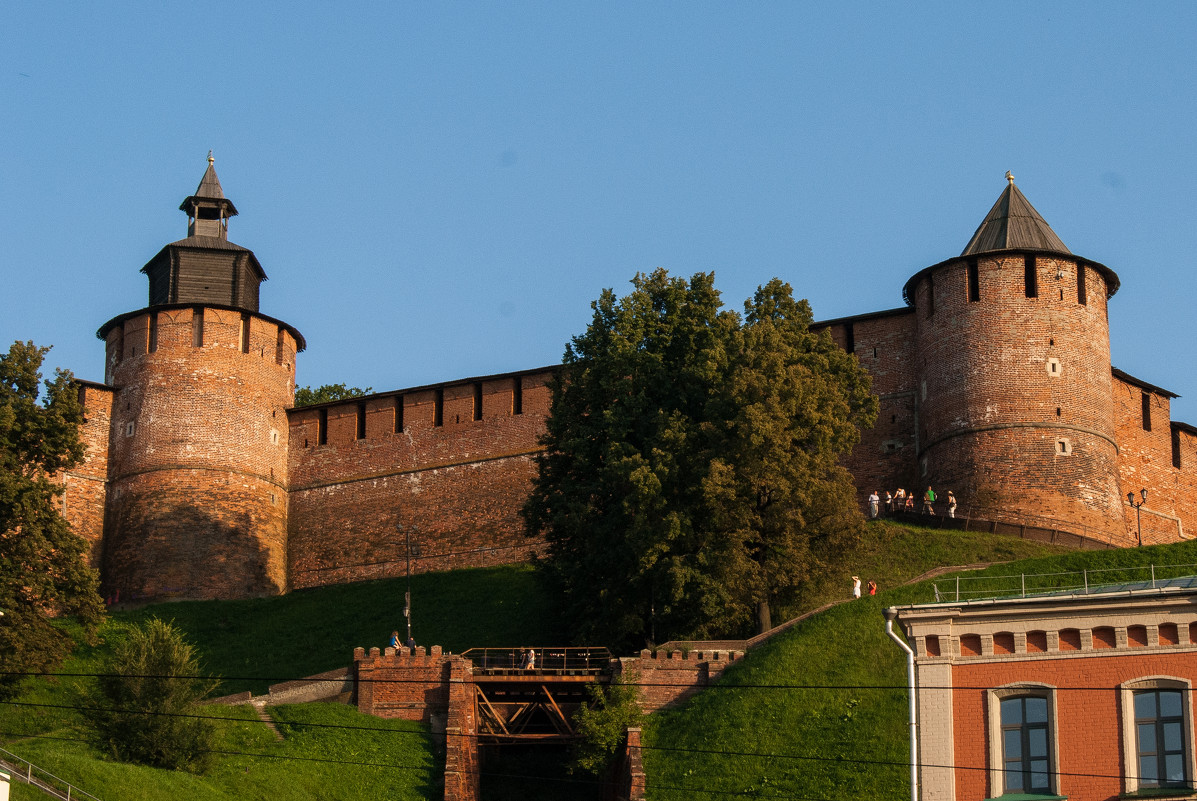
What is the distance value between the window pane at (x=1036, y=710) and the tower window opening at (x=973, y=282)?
2975cm

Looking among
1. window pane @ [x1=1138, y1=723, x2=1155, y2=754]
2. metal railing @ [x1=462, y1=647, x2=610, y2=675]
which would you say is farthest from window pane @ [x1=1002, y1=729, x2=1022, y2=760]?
metal railing @ [x1=462, y1=647, x2=610, y2=675]

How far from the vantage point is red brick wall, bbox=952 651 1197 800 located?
19188mm

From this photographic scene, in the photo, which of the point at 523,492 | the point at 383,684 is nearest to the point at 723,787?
the point at 383,684

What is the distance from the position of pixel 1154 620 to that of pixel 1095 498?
2801cm

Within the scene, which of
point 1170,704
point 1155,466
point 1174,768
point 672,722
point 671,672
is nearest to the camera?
point 1174,768

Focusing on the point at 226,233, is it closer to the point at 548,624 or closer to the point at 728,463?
the point at 548,624

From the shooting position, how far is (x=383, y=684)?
122 feet

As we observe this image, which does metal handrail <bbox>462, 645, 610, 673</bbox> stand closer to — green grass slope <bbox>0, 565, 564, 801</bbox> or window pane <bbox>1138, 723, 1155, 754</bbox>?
green grass slope <bbox>0, 565, 564, 801</bbox>

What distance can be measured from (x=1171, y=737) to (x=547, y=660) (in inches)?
827

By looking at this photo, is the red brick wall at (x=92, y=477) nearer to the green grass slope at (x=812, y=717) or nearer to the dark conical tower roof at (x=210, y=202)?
the dark conical tower roof at (x=210, y=202)

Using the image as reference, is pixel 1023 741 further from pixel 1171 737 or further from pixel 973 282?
pixel 973 282

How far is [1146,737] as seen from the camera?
19250mm

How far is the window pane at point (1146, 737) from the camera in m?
19.2

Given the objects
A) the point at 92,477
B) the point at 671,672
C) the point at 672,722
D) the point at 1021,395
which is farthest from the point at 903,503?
the point at 92,477
